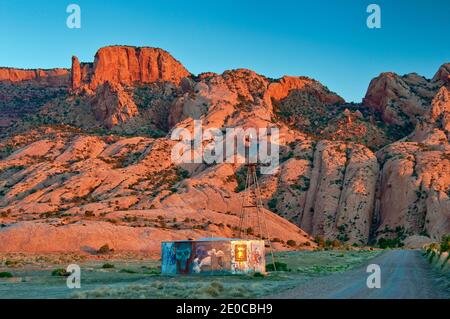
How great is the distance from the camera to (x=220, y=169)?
387ft

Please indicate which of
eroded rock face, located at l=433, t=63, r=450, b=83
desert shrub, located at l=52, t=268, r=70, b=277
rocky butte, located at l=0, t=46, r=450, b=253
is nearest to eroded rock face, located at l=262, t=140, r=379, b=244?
rocky butte, located at l=0, t=46, r=450, b=253

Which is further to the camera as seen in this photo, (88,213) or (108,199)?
(108,199)

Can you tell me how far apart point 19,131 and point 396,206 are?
101 meters

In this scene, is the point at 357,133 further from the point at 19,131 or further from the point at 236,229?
the point at 19,131

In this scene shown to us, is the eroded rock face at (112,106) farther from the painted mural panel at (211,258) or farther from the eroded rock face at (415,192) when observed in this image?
the painted mural panel at (211,258)

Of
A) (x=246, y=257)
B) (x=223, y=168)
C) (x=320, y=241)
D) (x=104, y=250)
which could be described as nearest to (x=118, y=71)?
(x=223, y=168)

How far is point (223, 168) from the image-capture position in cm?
11869

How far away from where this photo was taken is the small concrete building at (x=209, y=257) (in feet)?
130

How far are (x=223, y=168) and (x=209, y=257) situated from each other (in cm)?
7908

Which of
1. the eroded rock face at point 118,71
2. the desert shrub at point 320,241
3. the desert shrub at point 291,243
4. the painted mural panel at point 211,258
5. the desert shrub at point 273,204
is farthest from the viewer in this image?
the eroded rock face at point 118,71

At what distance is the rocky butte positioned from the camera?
8806cm

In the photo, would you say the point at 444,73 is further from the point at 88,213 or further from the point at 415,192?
the point at 88,213

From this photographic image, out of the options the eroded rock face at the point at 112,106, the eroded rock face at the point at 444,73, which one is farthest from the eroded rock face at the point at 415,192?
the eroded rock face at the point at 112,106

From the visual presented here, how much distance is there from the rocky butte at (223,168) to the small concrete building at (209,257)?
3355 cm
